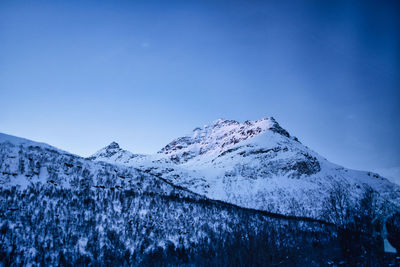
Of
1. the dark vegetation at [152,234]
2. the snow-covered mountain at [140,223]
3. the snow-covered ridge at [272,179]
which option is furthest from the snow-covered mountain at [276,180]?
the dark vegetation at [152,234]

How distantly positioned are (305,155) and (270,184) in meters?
36.3

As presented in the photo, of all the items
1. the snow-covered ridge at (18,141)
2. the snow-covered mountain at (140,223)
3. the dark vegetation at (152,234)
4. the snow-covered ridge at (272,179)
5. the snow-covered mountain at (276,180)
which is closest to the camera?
the dark vegetation at (152,234)

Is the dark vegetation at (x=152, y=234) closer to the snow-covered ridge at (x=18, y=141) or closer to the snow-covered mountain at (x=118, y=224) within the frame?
the snow-covered mountain at (x=118, y=224)

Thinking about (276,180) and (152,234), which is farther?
(276,180)

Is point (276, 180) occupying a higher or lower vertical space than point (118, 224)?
higher

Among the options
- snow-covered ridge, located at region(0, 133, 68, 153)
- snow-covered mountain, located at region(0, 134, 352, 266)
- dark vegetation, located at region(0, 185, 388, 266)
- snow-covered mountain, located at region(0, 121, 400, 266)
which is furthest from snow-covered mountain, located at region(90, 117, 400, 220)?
snow-covered ridge, located at region(0, 133, 68, 153)

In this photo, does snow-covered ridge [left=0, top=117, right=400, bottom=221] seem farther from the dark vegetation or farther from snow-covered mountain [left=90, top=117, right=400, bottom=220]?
the dark vegetation

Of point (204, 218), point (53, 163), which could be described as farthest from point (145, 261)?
point (53, 163)

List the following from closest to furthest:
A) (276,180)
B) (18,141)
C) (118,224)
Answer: (118,224), (18,141), (276,180)

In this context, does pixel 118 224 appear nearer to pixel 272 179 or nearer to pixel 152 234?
pixel 152 234

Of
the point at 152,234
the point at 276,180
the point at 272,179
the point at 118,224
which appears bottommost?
the point at 152,234

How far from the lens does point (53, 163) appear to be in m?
66.1

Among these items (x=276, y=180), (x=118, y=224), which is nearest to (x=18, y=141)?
(x=118, y=224)

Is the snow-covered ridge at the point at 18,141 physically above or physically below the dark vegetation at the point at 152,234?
above
